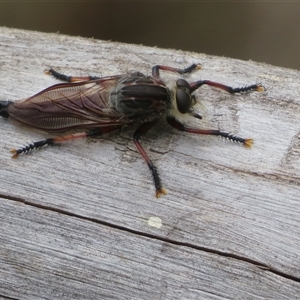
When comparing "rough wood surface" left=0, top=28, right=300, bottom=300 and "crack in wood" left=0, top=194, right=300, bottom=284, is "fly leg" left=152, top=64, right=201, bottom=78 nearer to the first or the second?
"rough wood surface" left=0, top=28, right=300, bottom=300

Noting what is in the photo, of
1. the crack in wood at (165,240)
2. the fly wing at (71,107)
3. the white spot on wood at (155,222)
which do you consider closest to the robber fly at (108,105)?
the fly wing at (71,107)

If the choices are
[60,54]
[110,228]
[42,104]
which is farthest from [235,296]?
[60,54]

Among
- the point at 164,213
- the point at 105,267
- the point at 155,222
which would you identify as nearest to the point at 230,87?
the point at 164,213

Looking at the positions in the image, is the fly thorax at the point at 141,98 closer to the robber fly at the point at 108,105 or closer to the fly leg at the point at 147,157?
the robber fly at the point at 108,105

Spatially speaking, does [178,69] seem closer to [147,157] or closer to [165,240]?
[147,157]

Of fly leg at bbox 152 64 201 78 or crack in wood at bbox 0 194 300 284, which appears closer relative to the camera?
crack in wood at bbox 0 194 300 284

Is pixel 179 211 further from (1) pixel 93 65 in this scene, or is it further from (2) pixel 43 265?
(1) pixel 93 65

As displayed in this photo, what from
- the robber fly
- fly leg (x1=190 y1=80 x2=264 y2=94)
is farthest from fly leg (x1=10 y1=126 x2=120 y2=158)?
fly leg (x1=190 y1=80 x2=264 y2=94)
